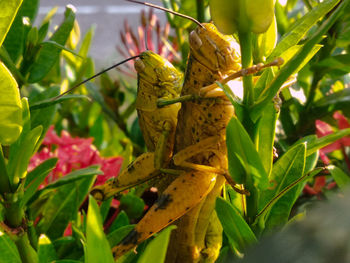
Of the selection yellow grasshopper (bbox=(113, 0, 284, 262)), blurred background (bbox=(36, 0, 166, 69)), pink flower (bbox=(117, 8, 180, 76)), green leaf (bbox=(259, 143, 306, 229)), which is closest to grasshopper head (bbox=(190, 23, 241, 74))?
yellow grasshopper (bbox=(113, 0, 284, 262))

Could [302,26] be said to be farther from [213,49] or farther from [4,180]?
[4,180]

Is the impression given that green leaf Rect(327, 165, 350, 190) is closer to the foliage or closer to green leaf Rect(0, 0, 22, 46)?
the foliage

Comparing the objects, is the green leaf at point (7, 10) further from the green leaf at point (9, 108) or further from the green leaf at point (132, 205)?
the green leaf at point (132, 205)

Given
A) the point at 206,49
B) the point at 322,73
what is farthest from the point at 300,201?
the point at 206,49

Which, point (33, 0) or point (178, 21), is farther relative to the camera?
point (178, 21)

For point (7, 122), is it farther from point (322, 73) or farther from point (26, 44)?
point (322, 73)

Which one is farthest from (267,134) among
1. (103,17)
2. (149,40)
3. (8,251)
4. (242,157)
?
(103,17)

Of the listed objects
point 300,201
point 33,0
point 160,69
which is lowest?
point 300,201
